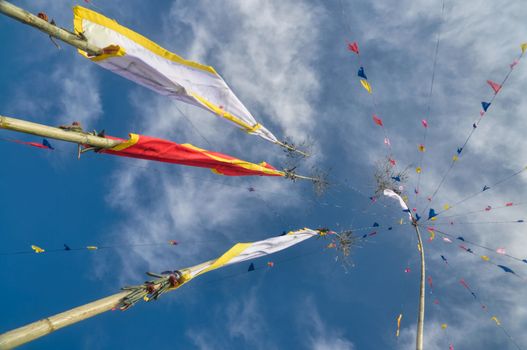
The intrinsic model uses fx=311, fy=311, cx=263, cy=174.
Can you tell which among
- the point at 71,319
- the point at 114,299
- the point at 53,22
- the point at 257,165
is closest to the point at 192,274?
the point at 114,299

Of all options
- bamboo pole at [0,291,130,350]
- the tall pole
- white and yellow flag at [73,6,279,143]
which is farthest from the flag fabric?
the tall pole

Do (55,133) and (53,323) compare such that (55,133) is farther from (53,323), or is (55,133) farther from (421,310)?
(421,310)

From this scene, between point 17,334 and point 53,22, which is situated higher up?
point 53,22

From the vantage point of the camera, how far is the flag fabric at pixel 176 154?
7.56 m

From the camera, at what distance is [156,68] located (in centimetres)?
848

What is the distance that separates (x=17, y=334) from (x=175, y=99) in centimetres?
705

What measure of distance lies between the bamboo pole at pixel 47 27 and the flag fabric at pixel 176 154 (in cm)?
228

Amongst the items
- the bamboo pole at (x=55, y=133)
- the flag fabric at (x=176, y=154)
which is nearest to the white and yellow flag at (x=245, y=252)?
the flag fabric at (x=176, y=154)

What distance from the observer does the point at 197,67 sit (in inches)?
402

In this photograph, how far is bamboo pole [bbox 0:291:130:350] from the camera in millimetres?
4254

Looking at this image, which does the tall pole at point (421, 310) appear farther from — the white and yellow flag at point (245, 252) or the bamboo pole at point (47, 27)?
the bamboo pole at point (47, 27)

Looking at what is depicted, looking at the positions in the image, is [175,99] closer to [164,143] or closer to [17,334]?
[164,143]

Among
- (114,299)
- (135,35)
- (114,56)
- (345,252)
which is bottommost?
(114,299)

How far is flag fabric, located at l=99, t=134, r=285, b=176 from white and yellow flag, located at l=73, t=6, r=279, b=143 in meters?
1.64
